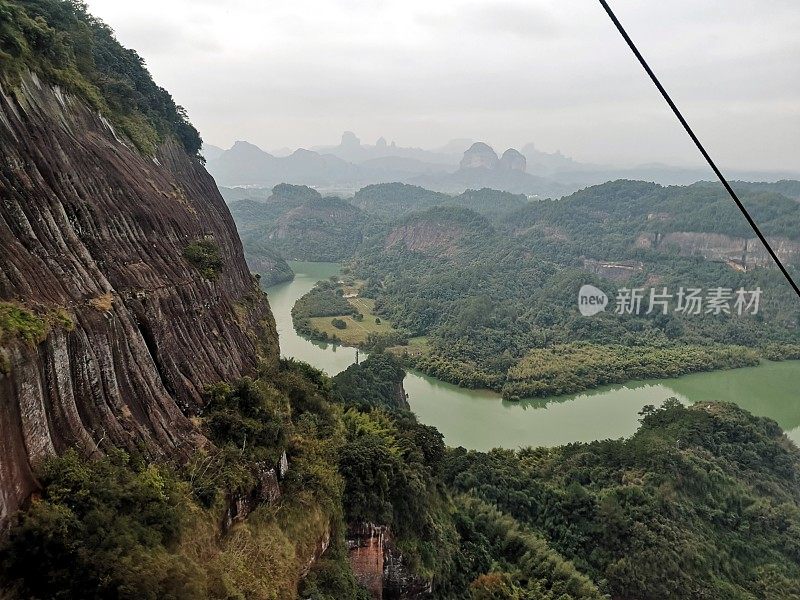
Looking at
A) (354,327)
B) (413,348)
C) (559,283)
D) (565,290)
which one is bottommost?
(413,348)

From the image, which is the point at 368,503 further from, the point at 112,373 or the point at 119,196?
the point at 119,196

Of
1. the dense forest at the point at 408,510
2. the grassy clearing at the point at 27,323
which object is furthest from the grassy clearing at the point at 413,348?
the grassy clearing at the point at 27,323

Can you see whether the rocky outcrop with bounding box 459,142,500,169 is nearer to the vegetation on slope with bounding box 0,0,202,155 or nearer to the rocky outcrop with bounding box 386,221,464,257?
the rocky outcrop with bounding box 386,221,464,257

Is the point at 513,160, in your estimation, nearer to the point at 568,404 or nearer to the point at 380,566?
the point at 568,404

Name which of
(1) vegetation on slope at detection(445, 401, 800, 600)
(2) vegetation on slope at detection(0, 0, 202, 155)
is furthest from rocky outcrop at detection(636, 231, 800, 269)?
(2) vegetation on slope at detection(0, 0, 202, 155)

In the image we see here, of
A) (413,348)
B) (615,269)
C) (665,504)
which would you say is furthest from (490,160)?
(665,504)

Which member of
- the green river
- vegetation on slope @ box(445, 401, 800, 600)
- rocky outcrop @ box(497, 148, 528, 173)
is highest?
rocky outcrop @ box(497, 148, 528, 173)
